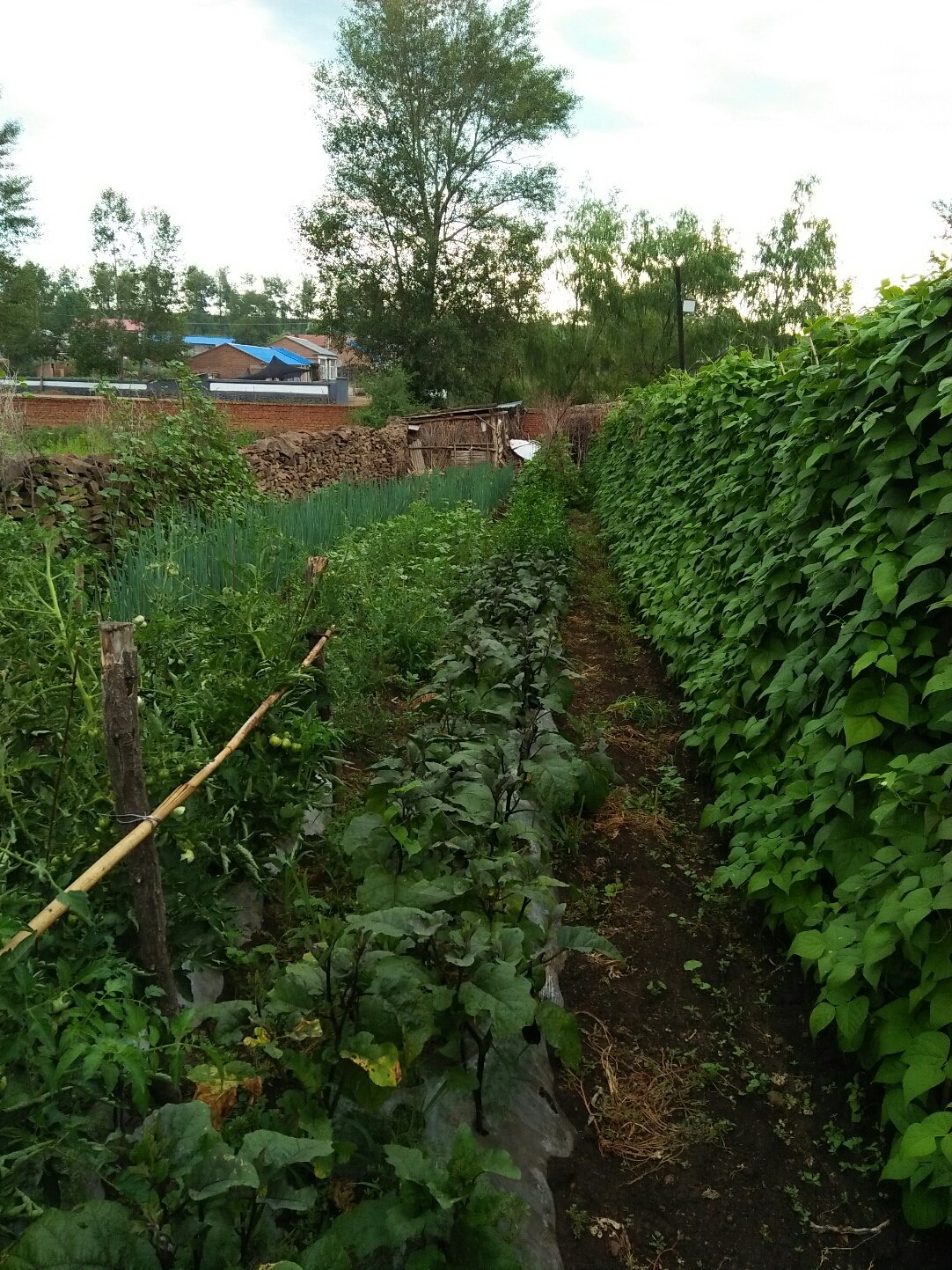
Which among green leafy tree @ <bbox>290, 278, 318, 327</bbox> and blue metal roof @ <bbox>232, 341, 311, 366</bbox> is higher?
blue metal roof @ <bbox>232, 341, 311, 366</bbox>

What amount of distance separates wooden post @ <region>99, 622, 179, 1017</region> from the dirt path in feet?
3.78

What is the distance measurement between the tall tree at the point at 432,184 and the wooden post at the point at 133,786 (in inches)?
1061

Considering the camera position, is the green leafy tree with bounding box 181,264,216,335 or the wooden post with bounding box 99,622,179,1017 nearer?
the wooden post with bounding box 99,622,179,1017

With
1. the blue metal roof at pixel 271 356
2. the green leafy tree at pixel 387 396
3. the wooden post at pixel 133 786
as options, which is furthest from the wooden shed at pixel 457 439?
the blue metal roof at pixel 271 356

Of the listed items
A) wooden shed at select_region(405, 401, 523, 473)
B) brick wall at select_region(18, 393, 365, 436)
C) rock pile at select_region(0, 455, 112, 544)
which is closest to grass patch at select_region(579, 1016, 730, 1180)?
rock pile at select_region(0, 455, 112, 544)

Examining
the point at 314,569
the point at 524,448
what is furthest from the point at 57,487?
the point at 524,448

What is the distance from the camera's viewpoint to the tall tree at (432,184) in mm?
26094

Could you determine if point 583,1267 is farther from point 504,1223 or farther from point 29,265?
point 29,265

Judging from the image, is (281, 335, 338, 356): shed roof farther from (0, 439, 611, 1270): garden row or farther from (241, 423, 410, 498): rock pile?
(0, 439, 611, 1270): garden row

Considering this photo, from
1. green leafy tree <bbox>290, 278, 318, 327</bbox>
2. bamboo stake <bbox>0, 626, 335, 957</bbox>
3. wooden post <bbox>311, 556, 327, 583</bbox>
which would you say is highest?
green leafy tree <bbox>290, 278, 318, 327</bbox>

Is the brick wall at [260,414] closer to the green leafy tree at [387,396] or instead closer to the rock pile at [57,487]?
the green leafy tree at [387,396]

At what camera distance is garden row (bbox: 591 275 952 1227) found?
6.73 ft

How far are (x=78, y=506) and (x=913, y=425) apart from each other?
17.2ft

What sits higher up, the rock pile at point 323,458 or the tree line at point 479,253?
the tree line at point 479,253
